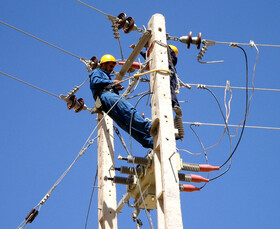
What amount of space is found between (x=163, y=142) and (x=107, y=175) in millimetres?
1737

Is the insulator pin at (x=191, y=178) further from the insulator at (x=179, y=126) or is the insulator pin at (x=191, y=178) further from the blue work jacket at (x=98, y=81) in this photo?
the blue work jacket at (x=98, y=81)

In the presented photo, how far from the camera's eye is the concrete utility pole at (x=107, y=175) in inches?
277

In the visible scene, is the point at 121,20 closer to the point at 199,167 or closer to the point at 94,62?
the point at 94,62

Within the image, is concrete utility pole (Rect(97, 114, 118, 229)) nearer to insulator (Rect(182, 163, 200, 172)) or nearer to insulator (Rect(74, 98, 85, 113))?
insulator (Rect(74, 98, 85, 113))

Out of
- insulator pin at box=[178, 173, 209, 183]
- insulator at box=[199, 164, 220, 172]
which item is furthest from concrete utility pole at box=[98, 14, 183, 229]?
insulator at box=[199, 164, 220, 172]

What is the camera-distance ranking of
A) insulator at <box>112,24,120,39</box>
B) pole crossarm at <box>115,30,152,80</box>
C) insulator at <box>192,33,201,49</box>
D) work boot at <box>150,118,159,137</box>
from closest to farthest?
work boot at <box>150,118,159,137</box> → pole crossarm at <box>115,30,152,80</box> → insulator at <box>192,33,201,49</box> → insulator at <box>112,24,120,39</box>

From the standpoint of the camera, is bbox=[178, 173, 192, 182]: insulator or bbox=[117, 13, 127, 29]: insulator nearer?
bbox=[178, 173, 192, 182]: insulator

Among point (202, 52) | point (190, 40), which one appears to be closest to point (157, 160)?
point (190, 40)

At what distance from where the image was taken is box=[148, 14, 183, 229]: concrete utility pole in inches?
211

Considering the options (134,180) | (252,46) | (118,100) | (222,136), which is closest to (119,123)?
(118,100)

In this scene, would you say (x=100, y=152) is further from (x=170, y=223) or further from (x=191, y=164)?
(x=170, y=223)

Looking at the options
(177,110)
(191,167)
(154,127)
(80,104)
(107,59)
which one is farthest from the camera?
(80,104)

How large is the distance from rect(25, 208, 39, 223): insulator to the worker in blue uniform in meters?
1.42

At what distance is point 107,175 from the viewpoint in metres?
7.29
